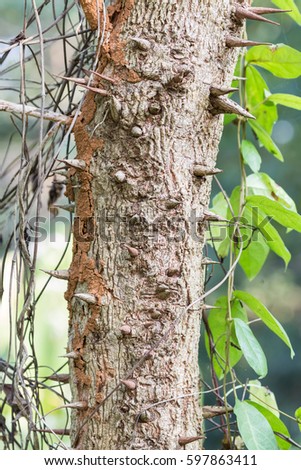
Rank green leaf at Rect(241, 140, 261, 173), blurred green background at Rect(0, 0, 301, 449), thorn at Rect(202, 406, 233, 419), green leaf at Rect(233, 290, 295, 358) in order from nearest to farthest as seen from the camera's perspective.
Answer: thorn at Rect(202, 406, 233, 419), green leaf at Rect(233, 290, 295, 358), green leaf at Rect(241, 140, 261, 173), blurred green background at Rect(0, 0, 301, 449)

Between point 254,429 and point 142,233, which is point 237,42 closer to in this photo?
point 142,233

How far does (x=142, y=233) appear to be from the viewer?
0.82 m

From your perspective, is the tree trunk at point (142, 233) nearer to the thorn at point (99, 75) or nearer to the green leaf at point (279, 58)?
the thorn at point (99, 75)

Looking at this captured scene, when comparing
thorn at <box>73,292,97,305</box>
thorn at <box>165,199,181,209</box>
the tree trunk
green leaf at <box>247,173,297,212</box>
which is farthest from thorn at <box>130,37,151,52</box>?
green leaf at <box>247,173,297,212</box>

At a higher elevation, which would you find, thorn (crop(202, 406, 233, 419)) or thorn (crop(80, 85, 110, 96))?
thorn (crop(80, 85, 110, 96))

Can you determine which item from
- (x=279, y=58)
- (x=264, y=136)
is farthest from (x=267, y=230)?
(x=279, y=58)

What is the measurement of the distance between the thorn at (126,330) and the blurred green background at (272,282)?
6.96ft

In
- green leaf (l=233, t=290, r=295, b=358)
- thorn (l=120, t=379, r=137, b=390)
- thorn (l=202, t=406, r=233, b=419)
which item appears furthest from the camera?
green leaf (l=233, t=290, r=295, b=358)

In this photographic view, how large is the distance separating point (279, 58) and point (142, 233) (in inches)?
19.6

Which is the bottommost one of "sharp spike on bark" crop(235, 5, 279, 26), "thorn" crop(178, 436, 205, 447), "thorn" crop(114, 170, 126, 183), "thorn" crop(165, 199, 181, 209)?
"thorn" crop(178, 436, 205, 447)

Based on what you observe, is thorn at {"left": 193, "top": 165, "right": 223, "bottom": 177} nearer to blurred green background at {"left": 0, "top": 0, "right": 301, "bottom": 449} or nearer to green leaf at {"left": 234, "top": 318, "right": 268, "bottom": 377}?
green leaf at {"left": 234, "top": 318, "right": 268, "bottom": 377}

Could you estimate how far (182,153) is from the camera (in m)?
0.84

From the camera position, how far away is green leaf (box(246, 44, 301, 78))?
1100 millimetres

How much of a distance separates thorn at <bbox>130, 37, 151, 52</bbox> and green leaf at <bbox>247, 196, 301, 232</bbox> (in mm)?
340
